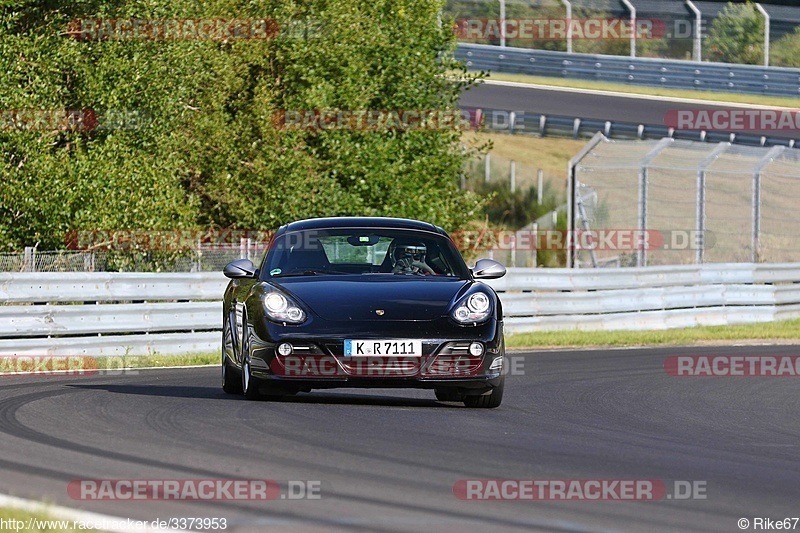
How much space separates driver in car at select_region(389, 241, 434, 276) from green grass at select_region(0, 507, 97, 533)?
5.66 metres

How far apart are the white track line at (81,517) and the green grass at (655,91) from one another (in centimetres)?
3411

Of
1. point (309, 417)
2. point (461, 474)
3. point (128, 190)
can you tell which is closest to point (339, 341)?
point (309, 417)

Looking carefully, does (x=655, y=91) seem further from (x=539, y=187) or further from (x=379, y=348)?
(x=379, y=348)

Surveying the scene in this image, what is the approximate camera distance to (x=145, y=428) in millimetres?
8805

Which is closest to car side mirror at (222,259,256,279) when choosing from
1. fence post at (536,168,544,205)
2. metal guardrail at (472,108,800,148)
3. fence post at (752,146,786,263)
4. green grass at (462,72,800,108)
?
fence post at (752,146,786,263)

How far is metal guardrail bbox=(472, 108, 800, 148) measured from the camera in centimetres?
3538

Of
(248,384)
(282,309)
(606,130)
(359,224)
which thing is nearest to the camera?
(282,309)

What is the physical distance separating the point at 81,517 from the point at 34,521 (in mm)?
203

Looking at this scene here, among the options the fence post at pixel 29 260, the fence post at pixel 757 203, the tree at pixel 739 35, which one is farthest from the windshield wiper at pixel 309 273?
the tree at pixel 739 35

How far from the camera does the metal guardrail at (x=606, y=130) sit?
35.4 m

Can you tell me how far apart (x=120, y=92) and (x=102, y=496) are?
1734cm

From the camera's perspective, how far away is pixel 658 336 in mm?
21625

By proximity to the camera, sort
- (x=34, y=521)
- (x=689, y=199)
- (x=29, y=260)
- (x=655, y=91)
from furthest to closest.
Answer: (x=655, y=91)
(x=689, y=199)
(x=29, y=260)
(x=34, y=521)

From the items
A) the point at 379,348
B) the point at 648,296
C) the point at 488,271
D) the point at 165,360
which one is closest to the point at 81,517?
the point at 379,348
